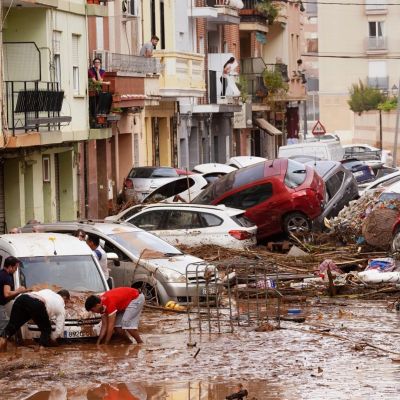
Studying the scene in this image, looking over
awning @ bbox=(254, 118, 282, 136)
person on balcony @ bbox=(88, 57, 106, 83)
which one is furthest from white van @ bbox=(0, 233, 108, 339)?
awning @ bbox=(254, 118, 282, 136)

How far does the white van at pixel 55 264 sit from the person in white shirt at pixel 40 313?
0.81m

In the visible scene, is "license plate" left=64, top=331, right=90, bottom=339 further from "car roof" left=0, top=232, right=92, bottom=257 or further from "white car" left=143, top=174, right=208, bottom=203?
"white car" left=143, top=174, right=208, bottom=203

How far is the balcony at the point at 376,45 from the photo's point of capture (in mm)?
109312

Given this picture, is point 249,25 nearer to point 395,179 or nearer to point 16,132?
point 395,179

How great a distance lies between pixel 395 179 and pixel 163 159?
1940 cm

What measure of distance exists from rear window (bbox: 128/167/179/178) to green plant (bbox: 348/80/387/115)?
6127 cm

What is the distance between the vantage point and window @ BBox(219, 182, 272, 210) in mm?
34031

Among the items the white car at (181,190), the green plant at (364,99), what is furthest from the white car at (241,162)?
the green plant at (364,99)

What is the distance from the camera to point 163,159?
53.6 metres

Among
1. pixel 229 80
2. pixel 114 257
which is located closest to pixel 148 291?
pixel 114 257

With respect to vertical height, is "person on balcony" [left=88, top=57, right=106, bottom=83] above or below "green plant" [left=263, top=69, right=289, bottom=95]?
above

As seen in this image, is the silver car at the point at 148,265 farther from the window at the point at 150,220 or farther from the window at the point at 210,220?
the window at the point at 150,220

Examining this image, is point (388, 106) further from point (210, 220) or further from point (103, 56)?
point (210, 220)

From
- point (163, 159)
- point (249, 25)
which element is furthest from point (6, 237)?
point (249, 25)
